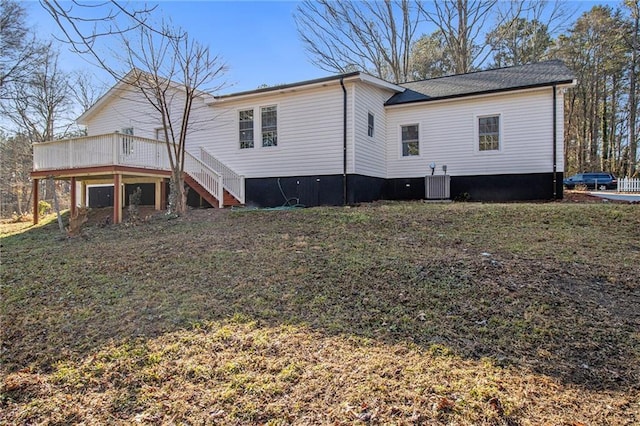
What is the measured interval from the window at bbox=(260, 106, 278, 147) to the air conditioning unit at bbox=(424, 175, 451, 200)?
5.00 metres

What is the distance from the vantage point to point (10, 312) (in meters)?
3.99

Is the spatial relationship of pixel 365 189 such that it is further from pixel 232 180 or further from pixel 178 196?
pixel 178 196

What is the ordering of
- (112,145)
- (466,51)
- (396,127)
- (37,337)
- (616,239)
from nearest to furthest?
(37,337), (616,239), (112,145), (396,127), (466,51)

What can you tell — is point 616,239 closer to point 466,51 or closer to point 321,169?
point 321,169

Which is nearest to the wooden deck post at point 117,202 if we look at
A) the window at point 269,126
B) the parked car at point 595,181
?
the window at point 269,126

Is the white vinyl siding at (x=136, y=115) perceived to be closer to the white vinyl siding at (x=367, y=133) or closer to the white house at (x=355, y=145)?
the white house at (x=355, y=145)

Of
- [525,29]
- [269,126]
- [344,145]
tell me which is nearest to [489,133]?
[344,145]

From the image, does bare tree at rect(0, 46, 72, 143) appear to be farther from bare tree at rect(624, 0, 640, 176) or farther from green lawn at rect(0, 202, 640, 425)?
bare tree at rect(624, 0, 640, 176)

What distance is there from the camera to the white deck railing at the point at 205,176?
10.9 metres

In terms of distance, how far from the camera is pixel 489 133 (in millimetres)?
11414

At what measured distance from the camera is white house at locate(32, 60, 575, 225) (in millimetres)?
10484

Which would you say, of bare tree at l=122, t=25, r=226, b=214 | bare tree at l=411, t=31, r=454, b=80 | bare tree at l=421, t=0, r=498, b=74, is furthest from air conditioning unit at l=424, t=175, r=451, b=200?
bare tree at l=411, t=31, r=454, b=80

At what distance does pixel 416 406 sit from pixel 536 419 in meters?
0.66

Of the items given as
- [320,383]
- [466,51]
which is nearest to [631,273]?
[320,383]
